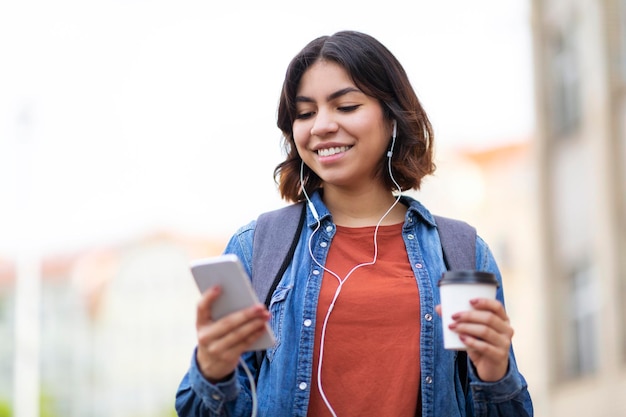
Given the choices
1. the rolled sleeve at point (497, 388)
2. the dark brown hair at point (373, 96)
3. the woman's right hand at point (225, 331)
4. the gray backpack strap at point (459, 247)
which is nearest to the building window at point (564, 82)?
the dark brown hair at point (373, 96)

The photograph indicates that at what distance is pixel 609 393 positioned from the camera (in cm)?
1495

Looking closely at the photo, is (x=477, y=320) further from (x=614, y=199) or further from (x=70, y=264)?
(x=70, y=264)

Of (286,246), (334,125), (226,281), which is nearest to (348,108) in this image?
(334,125)

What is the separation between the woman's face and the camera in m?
3.31

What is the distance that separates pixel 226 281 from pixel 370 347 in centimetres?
55

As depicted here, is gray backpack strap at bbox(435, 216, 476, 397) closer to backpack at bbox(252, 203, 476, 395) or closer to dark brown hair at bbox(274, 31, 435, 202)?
backpack at bbox(252, 203, 476, 395)

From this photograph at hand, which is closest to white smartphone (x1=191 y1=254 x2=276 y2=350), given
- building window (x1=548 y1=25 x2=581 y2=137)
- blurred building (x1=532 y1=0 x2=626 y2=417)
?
blurred building (x1=532 y1=0 x2=626 y2=417)

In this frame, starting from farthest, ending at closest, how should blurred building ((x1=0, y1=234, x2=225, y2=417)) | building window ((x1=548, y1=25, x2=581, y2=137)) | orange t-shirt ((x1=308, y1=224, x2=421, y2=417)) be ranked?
blurred building ((x1=0, y1=234, x2=225, y2=417)) → building window ((x1=548, y1=25, x2=581, y2=137)) → orange t-shirt ((x1=308, y1=224, x2=421, y2=417))

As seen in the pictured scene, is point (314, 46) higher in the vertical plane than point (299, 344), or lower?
higher

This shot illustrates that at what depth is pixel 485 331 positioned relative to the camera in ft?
9.21

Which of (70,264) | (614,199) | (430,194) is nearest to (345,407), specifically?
(614,199)

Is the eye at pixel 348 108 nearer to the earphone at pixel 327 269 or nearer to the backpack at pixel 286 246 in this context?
the earphone at pixel 327 269

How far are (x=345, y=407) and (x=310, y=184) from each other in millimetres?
792

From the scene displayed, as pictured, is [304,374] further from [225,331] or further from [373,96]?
[373,96]
